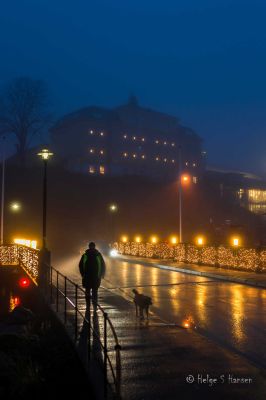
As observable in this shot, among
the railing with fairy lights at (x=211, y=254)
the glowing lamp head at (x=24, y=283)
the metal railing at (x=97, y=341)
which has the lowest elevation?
the glowing lamp head at (x=24, y=283)

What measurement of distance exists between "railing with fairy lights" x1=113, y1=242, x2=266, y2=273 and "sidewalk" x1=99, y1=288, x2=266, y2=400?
54.5 ft

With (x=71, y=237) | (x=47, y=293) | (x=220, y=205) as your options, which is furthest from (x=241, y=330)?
(x=220, y=205)

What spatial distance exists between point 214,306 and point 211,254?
16.4m

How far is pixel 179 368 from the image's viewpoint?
7.73 metres

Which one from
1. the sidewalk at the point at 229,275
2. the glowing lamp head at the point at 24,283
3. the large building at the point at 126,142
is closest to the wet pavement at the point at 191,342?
the sidewalk at the point at 229,275

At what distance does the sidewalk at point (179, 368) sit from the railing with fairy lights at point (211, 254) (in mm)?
16618

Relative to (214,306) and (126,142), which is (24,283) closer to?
(214,306)

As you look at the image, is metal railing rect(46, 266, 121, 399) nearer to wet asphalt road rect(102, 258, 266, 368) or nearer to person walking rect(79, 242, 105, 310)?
person walking rect(79, 242, 105, 310)

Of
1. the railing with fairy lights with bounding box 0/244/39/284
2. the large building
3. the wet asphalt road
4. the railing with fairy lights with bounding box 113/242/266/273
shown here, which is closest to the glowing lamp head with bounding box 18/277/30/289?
the railing with fairy lights with bounding box 0/244/39/284

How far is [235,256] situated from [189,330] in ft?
60.0

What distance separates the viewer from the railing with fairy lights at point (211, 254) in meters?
27.0

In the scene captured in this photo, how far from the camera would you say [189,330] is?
1099cm

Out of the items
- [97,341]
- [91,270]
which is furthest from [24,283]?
[97,341]

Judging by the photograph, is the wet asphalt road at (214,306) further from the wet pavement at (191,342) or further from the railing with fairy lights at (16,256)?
the railing with fairy lights at (16,256)
